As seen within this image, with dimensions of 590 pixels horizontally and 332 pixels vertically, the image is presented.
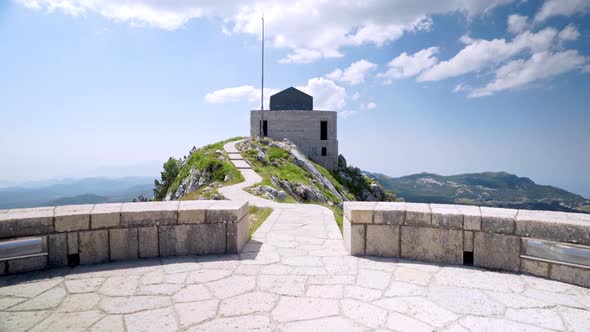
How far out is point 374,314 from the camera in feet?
11.6

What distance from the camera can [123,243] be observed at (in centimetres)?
520

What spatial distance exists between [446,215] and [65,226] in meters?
6.24

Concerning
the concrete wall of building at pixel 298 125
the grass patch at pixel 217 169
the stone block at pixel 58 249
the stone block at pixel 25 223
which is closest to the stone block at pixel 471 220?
the stone block at pixel 58 249

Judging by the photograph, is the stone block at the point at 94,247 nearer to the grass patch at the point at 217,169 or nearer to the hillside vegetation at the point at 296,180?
the hillside vegetation at the point at 296,180

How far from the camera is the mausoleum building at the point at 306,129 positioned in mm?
39094

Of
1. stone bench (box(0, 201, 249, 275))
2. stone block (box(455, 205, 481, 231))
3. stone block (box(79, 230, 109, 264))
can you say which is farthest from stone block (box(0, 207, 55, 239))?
stone block (box(455, 205, 481, 231))

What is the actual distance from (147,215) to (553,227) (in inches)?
252

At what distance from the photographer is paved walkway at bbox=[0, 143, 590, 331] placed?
3.37 meters

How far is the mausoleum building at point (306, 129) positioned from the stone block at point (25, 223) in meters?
34.5

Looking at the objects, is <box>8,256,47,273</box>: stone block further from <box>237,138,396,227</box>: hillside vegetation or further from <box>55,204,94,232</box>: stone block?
<box>237,138,396,227</box>: hillside vegetation

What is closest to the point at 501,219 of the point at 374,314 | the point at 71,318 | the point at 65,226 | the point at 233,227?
the point at 374,314

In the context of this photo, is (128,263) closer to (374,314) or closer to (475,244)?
(374,314)

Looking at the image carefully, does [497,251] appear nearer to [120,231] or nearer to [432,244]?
[432,244]

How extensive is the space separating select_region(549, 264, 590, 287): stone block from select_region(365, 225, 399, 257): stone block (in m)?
2.21
